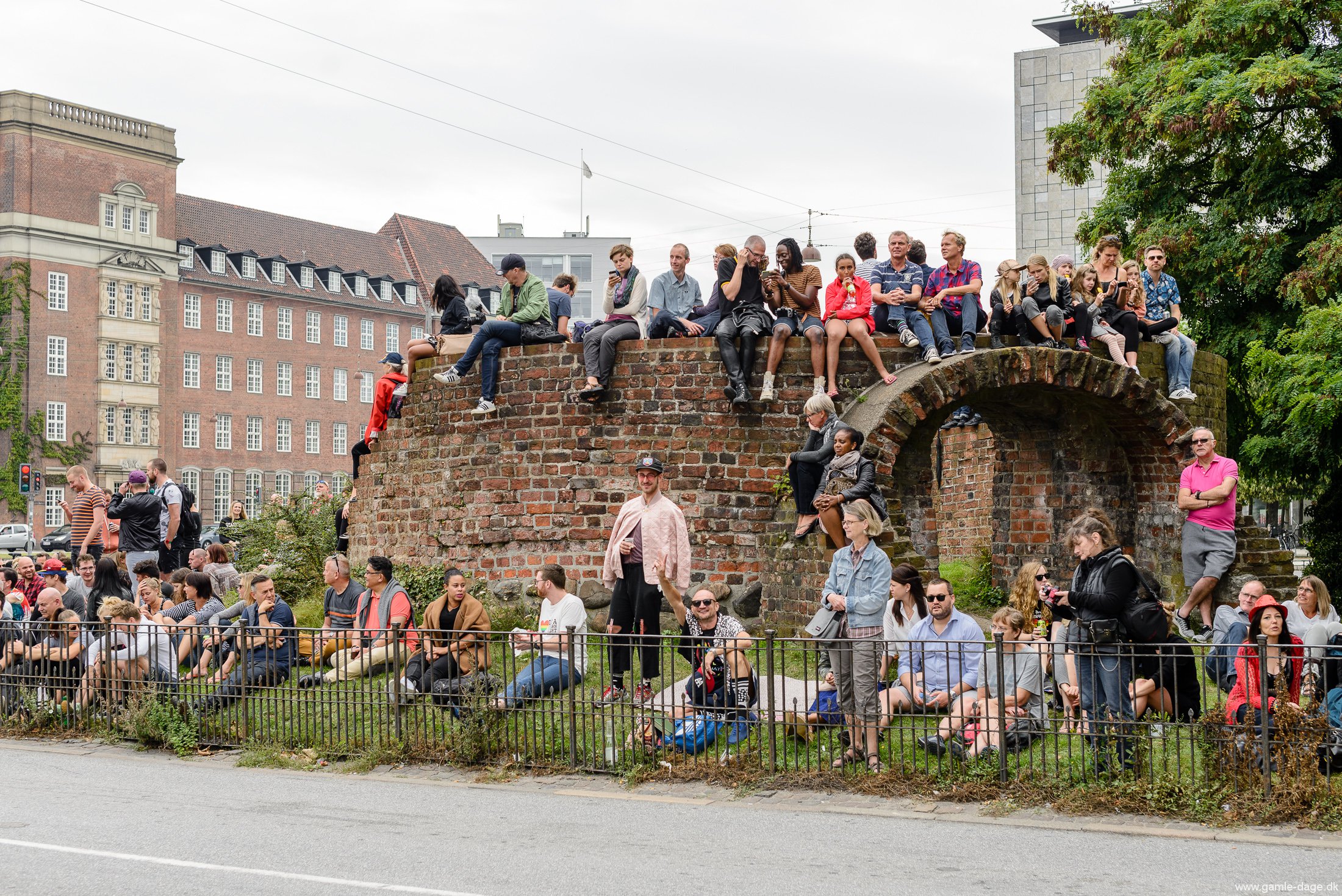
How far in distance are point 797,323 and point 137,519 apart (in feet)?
25.7

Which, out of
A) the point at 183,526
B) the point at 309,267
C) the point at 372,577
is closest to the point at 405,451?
the point at 183,526

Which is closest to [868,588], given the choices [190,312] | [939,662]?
[939,662]

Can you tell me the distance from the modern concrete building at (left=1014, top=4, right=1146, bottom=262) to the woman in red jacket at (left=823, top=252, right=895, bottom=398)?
53.0m

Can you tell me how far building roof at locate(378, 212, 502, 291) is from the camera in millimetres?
85812

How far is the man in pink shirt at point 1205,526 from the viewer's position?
1403cm

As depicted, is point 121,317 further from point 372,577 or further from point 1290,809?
point 1290,809

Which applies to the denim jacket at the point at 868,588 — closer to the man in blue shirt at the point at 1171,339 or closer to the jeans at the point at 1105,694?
the jeans at the point at 1105,694

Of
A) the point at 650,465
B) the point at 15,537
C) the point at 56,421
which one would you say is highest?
the point at 56,421

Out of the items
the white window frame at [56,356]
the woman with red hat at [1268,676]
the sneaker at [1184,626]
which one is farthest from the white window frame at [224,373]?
the woman with red hat at [1268,676]

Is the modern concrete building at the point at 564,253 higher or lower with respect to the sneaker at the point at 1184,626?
higher

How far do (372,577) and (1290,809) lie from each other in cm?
753

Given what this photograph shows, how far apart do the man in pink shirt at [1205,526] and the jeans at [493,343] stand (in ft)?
23.0

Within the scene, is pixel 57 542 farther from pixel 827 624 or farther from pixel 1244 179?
pixel 827 624

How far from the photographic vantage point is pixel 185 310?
7206 centimetres
